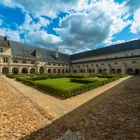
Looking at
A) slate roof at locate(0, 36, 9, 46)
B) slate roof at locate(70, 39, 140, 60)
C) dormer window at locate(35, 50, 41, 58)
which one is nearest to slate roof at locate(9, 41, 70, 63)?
dormer window at locate(35, 50, 41, 58)

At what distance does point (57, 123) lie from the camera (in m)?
5.81

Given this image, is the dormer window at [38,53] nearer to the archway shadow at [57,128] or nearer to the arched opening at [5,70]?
the arched opening at [5,70]

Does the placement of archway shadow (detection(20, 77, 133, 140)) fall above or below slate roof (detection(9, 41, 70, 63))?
below

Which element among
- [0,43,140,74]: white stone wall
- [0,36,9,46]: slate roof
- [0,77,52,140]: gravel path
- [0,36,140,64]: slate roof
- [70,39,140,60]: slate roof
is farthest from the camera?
[70,39,140,60]: slate roof

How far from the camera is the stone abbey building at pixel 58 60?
137ft

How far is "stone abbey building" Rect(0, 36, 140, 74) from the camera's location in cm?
4169

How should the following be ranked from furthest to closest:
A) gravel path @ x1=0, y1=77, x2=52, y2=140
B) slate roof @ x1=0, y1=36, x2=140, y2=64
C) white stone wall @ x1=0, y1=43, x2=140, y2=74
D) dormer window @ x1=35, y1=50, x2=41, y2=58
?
dormer window @ x1=35, y1=50, x2=41, y2=58
slate roof @ x1=0, y1=36, x2=140, y2=64
white stone wall @ x1=0, y1=43, x2=140, y2=74
gravel path @ x1=0, y1=77, x2=52, y2=140

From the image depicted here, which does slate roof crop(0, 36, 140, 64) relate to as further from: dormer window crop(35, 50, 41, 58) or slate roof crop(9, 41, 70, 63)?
dormer window crop(35, 50, 41, 58)

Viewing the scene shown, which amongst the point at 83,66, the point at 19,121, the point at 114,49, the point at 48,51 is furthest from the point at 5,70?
the point at 19,121

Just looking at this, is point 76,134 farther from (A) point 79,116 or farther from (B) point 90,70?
(B) point 90,70

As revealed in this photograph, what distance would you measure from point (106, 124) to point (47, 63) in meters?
49.2

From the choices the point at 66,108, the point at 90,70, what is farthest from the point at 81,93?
the point at 90,70

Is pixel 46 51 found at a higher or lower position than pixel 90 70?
higher

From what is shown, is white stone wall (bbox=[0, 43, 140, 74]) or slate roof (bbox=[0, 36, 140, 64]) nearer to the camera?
white stone wall (bbox=[0, 43, 140, 74])
